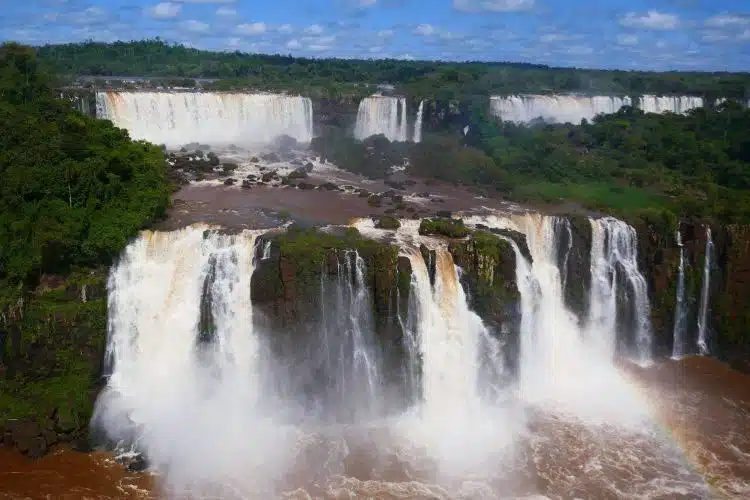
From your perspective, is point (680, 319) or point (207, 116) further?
point (207, 116)

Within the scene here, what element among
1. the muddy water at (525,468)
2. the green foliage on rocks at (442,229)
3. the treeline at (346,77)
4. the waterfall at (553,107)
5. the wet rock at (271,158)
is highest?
the treeline at (346,77)

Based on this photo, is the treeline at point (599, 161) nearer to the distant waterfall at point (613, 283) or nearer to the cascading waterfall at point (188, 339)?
the distant waterfall at point (613, 283)

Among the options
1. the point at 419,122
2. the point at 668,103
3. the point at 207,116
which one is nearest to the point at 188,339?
the point at 207,116

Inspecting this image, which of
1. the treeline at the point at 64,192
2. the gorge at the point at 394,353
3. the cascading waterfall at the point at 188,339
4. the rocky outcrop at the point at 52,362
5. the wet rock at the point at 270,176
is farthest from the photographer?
the wet rock at the point at 270,176

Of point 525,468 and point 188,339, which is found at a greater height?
point 188,339

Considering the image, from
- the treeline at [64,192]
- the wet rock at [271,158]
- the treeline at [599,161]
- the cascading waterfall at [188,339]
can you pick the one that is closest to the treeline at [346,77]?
the treeline at [599,161]

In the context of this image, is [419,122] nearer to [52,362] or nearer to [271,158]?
[271,158]

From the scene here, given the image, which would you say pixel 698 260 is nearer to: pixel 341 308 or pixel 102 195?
pixel 341 308
